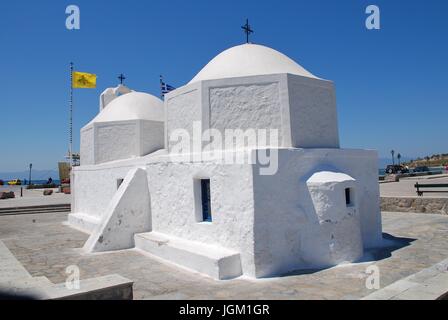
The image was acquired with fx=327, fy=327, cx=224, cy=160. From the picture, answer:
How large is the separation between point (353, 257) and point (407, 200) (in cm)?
770

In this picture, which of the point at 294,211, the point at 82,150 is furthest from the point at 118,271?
the point at 82,150

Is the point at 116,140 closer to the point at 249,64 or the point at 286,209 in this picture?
the point at 249,64

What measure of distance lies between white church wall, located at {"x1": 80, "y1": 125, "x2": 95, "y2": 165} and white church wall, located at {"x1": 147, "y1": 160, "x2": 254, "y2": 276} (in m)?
4.91

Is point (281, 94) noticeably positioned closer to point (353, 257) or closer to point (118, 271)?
point (353, 257)

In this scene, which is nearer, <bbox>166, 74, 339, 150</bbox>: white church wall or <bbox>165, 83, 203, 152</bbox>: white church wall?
<bbox>166, 74, 339, 150</bbox>: white church wall

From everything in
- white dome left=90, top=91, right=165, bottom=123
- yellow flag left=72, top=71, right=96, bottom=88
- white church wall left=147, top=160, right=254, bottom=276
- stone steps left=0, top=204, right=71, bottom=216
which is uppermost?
yellow flag left=72, top=71, right=96, bottom=88

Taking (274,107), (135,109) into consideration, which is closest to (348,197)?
(274,107)

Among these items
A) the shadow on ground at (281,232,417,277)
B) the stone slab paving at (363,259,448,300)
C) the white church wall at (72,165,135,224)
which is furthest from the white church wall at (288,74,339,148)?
the white church wall at (72,165,135,224)

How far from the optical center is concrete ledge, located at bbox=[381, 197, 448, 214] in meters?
12.2

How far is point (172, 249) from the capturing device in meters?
7.55

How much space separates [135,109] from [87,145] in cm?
275

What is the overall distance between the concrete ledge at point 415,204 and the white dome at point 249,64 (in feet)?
24.8

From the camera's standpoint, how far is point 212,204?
724cm

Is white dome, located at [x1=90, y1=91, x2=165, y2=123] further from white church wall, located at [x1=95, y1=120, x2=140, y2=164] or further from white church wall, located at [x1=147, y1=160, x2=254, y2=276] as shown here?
white church wall, located at [x1=147, y1=160, x2=254, y2=276]
